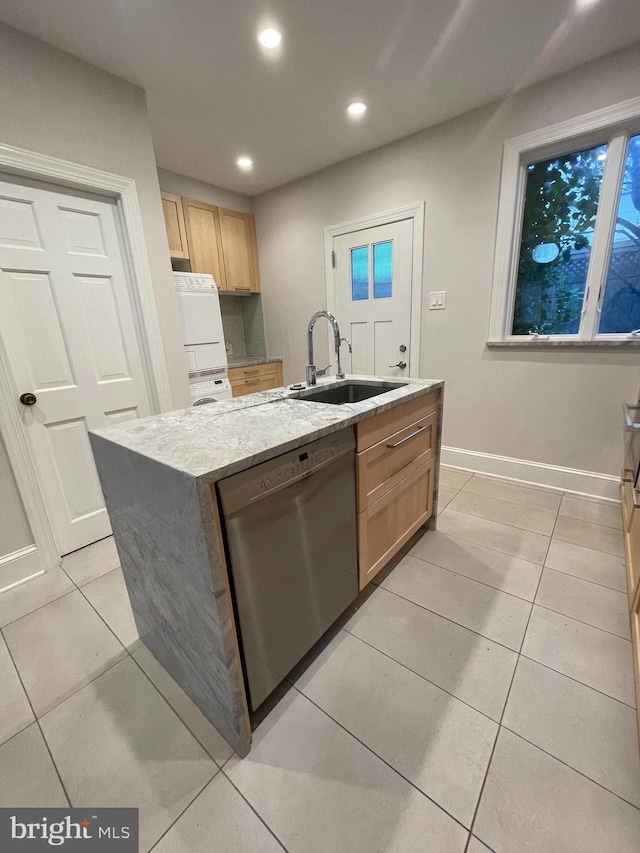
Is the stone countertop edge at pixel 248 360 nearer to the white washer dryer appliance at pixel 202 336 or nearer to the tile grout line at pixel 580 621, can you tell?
the white washer dryer appliance at pixel 202 336

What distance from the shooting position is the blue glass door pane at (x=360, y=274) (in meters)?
3.01

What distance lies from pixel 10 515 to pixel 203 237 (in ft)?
9.08

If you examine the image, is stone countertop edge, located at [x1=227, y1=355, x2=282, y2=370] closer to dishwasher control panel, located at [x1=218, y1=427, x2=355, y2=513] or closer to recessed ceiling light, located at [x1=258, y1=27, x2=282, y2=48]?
recessed ceiling light, located at [x1=258, y1=27, x2=282, y2=48]

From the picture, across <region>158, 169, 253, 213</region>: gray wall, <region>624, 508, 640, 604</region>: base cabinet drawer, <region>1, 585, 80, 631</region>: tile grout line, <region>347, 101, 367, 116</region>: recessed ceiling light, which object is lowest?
<region>1, 585, 80, 631</region>: tile grout line

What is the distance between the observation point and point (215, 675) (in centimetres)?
99

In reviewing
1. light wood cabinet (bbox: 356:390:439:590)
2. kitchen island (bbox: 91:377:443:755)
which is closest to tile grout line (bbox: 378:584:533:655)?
light wood cabinet (bbox: 356:390:439:590)

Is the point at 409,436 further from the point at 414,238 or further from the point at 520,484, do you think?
the point at 414,238

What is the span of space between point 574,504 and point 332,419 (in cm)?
209

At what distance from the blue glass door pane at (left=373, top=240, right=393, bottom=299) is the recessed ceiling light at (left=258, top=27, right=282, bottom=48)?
4.73ft

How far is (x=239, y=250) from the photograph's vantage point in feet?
11.8

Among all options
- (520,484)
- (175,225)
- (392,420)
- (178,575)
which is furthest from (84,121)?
(520,484)

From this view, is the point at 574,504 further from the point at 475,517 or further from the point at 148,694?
the point at 148,694

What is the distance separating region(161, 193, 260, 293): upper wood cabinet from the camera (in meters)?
3.05

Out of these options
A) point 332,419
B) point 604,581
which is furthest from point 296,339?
point 604,581
